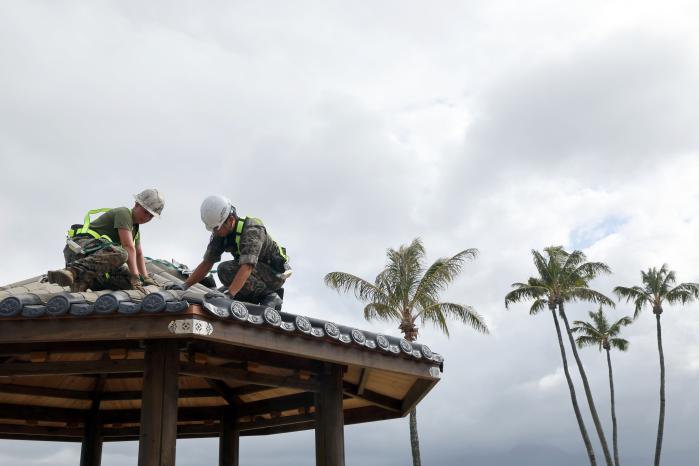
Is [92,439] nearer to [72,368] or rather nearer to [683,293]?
[72,368]

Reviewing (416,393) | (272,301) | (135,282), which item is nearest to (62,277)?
(135,282)

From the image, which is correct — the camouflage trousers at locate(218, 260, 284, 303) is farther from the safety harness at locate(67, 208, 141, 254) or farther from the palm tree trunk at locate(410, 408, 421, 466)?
the palm tree trunk at locate(410, 408, 421, 466)

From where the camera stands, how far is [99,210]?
8.44m

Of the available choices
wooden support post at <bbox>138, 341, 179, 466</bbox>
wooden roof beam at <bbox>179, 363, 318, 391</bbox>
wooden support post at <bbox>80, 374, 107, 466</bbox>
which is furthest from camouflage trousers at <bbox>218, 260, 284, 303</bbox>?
wooden support post at <bbox>80, 374, 107, 466</bbox>

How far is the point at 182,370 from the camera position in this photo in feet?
24.4

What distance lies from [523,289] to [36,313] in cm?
4005

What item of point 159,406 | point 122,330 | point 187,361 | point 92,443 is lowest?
point 159,406

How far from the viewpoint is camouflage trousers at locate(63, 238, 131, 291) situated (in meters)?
7.54

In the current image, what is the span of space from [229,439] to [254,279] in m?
3.98

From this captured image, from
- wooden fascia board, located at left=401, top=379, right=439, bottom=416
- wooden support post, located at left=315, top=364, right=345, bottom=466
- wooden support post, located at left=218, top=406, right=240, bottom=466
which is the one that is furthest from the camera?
wooden support post, located at left=218, top=406, right=240, bottom=466

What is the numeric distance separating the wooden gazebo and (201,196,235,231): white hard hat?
1198 millimetres

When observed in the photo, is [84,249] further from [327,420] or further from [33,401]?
[33,401]

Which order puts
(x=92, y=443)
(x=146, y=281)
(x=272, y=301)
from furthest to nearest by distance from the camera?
(x=92, y=443) → (x=272, y=301) → (x=146, y=281)

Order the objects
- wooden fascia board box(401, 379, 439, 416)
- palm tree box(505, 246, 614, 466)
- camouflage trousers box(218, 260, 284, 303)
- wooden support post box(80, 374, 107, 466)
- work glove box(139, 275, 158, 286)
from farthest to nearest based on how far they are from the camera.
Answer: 1. palm tree box(505, 246, 614, 466)
2. wooden support post box(80, 374, 107, 466)
3. wooden fascia board box(401, 379, 439, 416)
4. camouflage trousers box(218, 260, 284, 303)
5. work glove box(139, 275, 158, 286)
